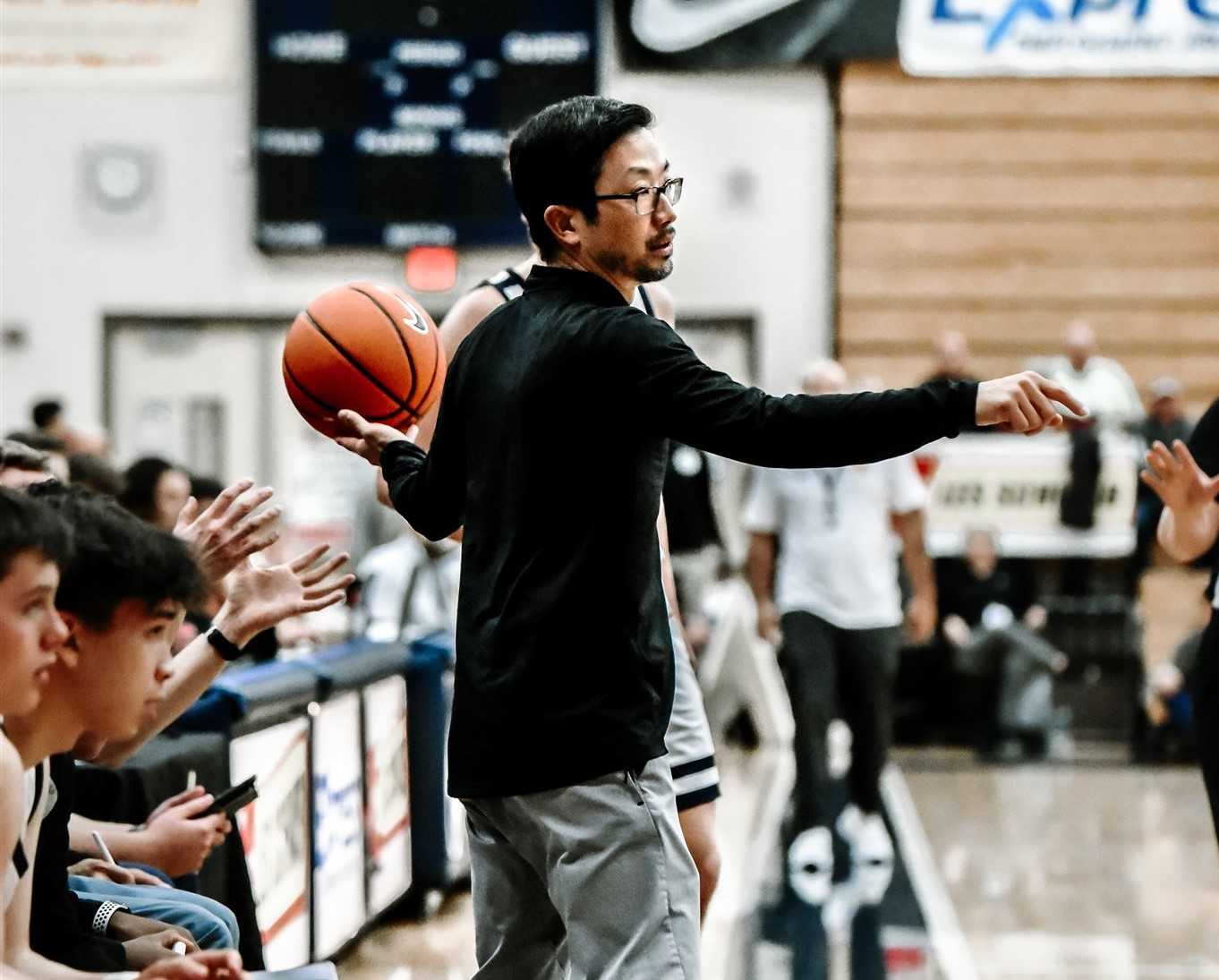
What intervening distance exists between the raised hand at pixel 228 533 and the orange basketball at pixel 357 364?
31 cm

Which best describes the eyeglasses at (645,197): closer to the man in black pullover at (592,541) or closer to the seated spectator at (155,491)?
the man in black pullover at (592,541)

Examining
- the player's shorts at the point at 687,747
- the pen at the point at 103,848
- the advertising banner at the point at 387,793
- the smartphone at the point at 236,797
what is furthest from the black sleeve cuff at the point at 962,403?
the advertising banner at the point at 387,793

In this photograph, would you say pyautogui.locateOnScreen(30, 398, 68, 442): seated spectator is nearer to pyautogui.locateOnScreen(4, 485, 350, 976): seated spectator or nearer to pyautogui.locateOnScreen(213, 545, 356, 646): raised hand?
pyautogui.locateOnScreen(213, 545, 356, 646): raised hand

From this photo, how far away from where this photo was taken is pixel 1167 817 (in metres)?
8.25

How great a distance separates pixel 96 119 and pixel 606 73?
12.3 ft

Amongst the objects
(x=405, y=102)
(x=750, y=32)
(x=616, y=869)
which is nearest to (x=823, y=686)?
(x=616, y=869)

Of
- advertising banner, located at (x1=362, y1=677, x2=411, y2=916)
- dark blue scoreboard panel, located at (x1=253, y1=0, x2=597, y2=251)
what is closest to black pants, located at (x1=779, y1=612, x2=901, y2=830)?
advertising banner, located at (x1=362, y1=677, x2=411, y2=916)

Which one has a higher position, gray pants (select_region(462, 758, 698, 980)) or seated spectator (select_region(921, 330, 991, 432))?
seated spectator (select_region(921, 330, 991, 432))

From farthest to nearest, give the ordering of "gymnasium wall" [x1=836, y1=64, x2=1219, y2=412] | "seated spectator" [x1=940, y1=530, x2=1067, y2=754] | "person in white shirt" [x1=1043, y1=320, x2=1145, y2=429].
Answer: "gymnasium wall" [x1=836, y1=64, x2=1219, y2=412] → "person in white shirt" [x1=1043, y1=320, x2=1145, y2=429] → "seated spectator" [x1=940, y1=530, x2=1067, y2=754]

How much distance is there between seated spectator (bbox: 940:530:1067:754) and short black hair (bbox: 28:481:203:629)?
27.9 feet

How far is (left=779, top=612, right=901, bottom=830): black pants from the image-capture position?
22.5 feet

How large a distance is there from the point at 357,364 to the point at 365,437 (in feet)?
1.03

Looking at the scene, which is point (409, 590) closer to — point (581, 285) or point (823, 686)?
point (823, 686)

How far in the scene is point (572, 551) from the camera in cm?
263
